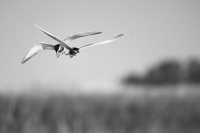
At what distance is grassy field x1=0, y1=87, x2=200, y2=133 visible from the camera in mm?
2848

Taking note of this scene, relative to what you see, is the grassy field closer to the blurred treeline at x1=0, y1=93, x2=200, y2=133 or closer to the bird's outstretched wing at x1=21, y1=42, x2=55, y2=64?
Result: the blurred treeline at x1=0, y1=93, x2=200, y2=133

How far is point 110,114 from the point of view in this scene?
146 inches

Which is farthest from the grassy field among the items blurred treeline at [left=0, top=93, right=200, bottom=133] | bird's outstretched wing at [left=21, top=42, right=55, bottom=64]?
bird's outstretched wing at [left=21, top=42, right=55, bottom=64]

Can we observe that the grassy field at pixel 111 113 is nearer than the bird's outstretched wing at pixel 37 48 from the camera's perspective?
No

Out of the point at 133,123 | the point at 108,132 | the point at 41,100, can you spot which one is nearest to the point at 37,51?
the point at 41,100

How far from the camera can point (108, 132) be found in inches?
137

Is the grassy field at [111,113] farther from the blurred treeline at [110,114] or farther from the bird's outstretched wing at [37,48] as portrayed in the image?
the bird's outstretched wing at [37,48]

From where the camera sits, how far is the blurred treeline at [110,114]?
9.34 feet

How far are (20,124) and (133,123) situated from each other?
1840mm

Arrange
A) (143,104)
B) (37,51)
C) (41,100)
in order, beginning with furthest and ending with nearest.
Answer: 1. (143,104)
2. (41,100)
3. (37,51)

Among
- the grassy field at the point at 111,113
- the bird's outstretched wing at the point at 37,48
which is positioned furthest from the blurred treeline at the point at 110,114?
the bird's outstretched wing at the point at 37,48

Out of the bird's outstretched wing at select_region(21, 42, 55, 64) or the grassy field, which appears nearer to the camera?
the bird's outstretched wing at select_region(21, 42, 55, 64)

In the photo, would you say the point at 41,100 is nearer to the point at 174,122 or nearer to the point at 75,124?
the point at 75,124

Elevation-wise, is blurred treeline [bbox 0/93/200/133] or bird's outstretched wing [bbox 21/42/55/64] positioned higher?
bird's outstretched wing [bbox 21/42/55/64]
